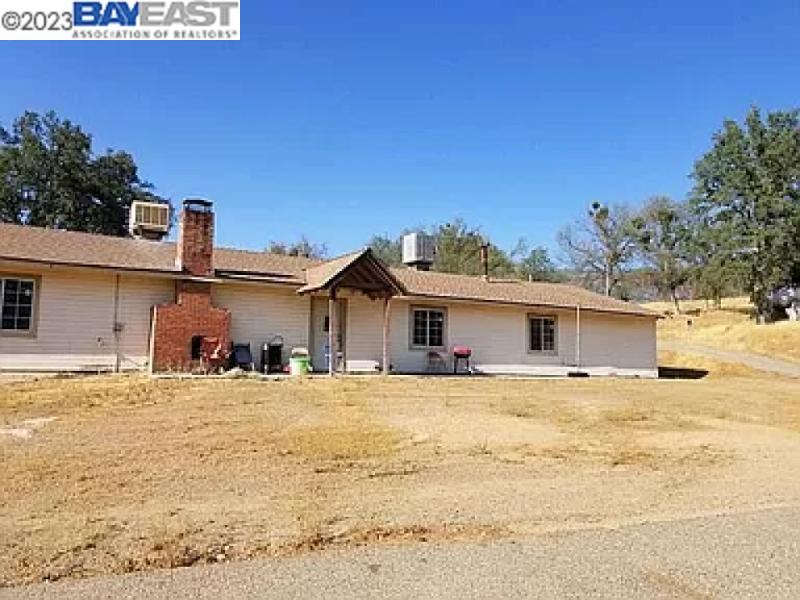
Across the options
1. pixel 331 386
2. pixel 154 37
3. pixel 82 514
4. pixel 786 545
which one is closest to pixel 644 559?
pixel 786 545

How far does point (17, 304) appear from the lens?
14.8 meters

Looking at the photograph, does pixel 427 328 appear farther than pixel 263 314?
Yes

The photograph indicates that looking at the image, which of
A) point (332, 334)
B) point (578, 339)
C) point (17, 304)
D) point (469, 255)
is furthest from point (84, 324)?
point (469, 255)

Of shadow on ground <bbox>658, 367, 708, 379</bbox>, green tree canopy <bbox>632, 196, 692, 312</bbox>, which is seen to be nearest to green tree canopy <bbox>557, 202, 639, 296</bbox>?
green tree canopy <bbox>632, 196, 692, 312</bbox>

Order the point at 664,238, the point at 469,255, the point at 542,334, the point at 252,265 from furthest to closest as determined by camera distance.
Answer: the point at 664,238, the point at 469,255, the point at 542,334, the point at 252,265

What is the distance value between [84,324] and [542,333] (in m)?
13.9

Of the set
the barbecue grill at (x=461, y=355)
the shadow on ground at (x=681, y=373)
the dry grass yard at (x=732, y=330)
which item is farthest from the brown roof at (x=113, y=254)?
the dry grass yard at (x=732, y=330)

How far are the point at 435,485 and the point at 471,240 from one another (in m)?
42.3

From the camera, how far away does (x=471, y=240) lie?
160 feet

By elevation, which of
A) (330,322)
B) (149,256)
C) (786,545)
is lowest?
(786,545)

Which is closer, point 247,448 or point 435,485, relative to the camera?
point 435,485

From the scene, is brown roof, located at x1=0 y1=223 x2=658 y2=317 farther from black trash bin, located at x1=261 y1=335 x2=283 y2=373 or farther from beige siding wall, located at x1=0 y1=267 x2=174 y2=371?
black trash bin, located at x1=261 y1=335 x2=283 y2=373

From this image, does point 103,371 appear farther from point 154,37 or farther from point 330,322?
point 154,37

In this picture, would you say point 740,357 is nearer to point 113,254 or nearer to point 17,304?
point 113,254
